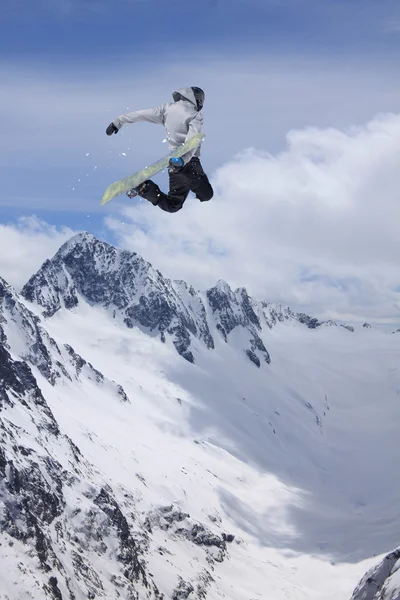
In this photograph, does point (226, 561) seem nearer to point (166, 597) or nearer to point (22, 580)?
point (166, 597)

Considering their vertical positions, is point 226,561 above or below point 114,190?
above

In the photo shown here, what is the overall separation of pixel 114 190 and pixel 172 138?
3.26 meters

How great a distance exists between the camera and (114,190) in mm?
21062

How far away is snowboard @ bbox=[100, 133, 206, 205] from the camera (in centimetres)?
1817

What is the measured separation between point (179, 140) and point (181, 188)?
139 cm

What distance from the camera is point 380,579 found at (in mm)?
50281

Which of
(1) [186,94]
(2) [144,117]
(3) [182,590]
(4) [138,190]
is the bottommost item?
(4) [138,190]

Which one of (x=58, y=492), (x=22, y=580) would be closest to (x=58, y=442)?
(x=58, y=492)

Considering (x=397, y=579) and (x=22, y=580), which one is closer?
(x=397, y=579)

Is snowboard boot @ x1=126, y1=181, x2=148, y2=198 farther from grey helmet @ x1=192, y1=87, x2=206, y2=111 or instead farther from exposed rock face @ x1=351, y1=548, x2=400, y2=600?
exposed rock face @ x1=351, y1=548, x2=400, y2=600

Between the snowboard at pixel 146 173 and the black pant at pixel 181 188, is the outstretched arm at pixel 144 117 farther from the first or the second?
the black pant at pixel 181 188

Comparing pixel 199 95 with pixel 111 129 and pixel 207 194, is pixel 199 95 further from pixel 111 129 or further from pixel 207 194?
pixel 111 129

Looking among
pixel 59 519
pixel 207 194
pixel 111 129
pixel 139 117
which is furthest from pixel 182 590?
pixel 139 117

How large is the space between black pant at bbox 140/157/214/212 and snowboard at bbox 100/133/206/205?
34 cm
